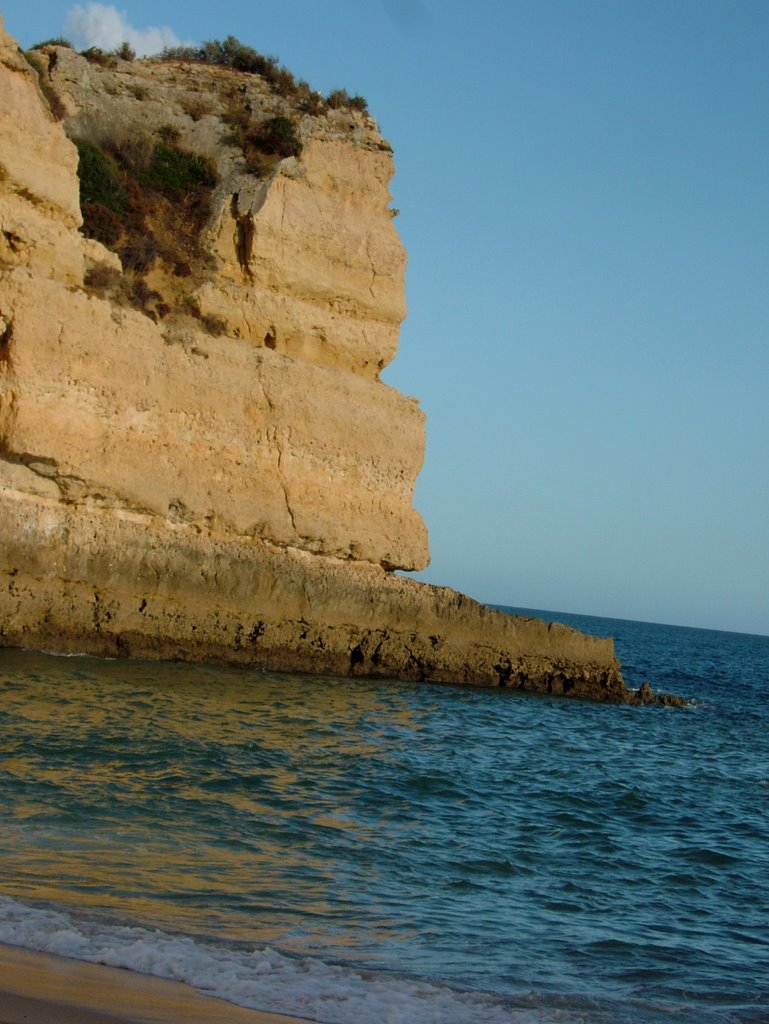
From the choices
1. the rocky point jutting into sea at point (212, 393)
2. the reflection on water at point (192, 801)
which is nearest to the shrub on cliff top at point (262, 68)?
the rocky point jutting into sea at point (212, 393)

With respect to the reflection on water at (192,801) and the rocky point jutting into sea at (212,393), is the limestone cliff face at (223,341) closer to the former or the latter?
the rocky point jutting into sea at (212,393)

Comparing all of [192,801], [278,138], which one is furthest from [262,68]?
[192,801]

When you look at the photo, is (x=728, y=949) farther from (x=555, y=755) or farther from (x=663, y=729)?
(x=663, y=729)

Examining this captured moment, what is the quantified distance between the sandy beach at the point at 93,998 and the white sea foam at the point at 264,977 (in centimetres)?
11

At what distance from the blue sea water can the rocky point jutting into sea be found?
2434mm

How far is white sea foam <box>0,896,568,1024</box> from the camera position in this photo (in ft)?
16.5

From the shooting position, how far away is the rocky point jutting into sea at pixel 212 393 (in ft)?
54.8

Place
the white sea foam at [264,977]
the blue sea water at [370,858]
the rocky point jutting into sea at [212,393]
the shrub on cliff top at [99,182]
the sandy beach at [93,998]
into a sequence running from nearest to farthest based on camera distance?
the sandy beach at [93,998], the white sea foam at [264,977], the blue sea water at [370,858], the rocky point jutting into sea at [212,393], the shrub on cliff top at [99,182]

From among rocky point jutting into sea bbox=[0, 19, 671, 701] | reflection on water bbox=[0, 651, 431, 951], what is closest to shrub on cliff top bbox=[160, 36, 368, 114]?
rocky point jutting into sea bbox=[0, 19, 671, 701]

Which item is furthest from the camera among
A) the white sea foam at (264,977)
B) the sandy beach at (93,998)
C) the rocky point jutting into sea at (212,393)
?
the rocky point jutting into sea at (212,393)

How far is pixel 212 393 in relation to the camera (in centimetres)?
1886

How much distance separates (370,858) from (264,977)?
272cm

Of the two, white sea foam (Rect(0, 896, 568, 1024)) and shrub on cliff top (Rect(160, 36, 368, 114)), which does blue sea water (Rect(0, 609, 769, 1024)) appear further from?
shrub on cliff top (Rect(160, 36, 368, 114))

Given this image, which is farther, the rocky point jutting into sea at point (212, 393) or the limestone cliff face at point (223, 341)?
the limestone cliff face at point (223, 341)
